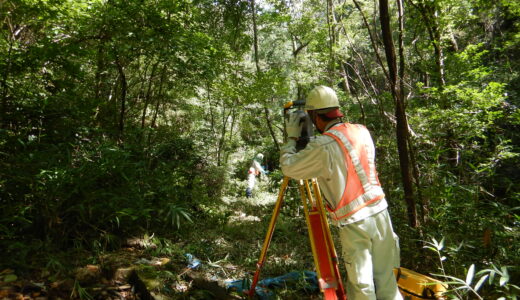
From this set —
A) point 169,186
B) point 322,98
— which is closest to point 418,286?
point 322,98

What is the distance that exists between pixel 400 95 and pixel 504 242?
1596mm

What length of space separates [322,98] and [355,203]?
800mm

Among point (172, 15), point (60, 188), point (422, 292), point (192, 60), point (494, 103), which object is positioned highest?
point (172, 15)

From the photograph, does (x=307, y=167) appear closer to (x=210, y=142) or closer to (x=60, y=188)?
(x=60, y=188)

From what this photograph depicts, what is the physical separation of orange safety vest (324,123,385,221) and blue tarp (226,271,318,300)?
1.22 m

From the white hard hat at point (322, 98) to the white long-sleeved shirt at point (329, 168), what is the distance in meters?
0.31

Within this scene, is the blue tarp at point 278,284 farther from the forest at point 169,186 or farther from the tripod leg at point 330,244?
the tripod leg at point 330,244

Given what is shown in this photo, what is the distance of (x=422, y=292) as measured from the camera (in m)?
1.98

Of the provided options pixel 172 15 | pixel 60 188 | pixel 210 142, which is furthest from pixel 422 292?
pixel 210 142

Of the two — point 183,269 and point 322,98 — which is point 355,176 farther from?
point 183,269

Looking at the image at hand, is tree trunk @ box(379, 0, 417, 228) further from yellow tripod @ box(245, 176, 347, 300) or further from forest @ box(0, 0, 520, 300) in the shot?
yellow tripod @ box(245, 176, 347, 300)

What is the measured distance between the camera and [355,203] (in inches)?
74.3

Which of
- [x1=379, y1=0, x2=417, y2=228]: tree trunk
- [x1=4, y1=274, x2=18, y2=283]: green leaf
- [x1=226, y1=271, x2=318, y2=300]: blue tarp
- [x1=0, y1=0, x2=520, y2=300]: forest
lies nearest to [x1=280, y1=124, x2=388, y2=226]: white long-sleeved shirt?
[x1=0, y1=0, x2=520, y2=300]: forest

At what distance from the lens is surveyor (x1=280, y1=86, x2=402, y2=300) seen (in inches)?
73.5
